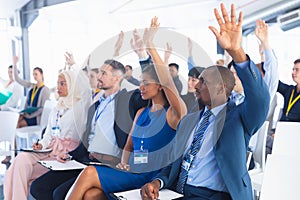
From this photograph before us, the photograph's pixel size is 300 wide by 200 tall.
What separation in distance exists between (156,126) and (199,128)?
30 cm

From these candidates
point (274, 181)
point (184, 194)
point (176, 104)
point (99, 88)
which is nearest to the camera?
point (274, 181)

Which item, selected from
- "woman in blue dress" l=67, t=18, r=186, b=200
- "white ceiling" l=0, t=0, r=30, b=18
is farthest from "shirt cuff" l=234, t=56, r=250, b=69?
"white ceiling" l=0, t=0, r=30, b=18

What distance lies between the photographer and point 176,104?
209 centimetres

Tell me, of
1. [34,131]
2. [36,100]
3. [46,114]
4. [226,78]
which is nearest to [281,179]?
[226,78]

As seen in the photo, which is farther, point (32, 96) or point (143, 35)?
point (32, 96)

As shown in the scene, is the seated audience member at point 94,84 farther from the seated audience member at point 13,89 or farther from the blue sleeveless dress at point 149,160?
the seated audience member at point 13,89

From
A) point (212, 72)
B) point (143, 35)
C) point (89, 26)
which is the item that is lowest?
point (212, 72)

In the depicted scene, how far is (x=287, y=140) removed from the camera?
5.34ft

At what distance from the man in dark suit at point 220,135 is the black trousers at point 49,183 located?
33.0 inches

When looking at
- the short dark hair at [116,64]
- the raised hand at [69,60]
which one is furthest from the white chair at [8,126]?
the short dark hair at [116,64]

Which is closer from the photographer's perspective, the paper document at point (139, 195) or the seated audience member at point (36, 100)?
the paper document at point (139, 195)

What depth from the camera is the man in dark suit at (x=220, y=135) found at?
64.2 inches

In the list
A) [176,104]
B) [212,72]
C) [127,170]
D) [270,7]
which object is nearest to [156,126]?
[176,104]

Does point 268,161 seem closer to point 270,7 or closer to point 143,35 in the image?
point 143,35
